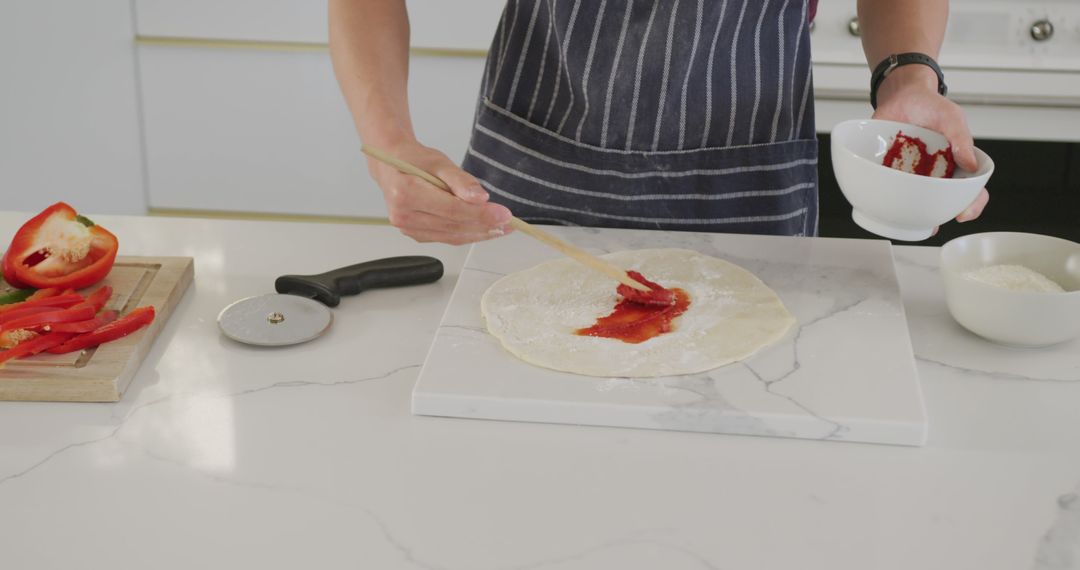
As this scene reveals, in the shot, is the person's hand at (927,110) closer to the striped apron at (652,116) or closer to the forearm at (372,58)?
the striped apron at (652,116)

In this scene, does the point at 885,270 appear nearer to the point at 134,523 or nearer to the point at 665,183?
the point at 665,183

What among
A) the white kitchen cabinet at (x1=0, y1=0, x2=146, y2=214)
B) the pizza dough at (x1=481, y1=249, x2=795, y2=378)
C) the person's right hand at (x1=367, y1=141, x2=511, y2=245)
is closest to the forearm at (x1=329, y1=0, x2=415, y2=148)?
the person's right hand at (x1=367, y1=141, x2=511, y2=245)

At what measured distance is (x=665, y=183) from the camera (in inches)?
48.8

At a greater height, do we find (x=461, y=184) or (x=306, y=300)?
(x=461, y=184)

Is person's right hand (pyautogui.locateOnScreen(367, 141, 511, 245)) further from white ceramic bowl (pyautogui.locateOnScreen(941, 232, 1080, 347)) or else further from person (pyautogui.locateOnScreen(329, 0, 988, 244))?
white ceramic bowl (pyautogui.locateOnScreen(941, 232, 1080, 347))

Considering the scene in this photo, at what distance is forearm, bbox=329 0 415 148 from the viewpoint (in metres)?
1.13

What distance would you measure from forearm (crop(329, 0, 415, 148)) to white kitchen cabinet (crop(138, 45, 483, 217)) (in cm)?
104

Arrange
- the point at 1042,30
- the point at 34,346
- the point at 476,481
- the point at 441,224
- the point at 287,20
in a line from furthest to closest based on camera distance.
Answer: the point at 287,20 < the point at 1042,30 < the point at 441,224 < the point at 34,346 < the point at 476,481

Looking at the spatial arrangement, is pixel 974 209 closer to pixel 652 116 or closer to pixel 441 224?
pixel 652 116

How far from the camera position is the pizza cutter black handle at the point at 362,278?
103 cm

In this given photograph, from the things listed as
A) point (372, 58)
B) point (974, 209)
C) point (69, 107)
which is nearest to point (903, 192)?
point (974, 209)

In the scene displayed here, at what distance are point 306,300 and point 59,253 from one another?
24 cm

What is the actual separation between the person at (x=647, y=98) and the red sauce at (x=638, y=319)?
23 centimetres

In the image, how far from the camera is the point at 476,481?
78cm
